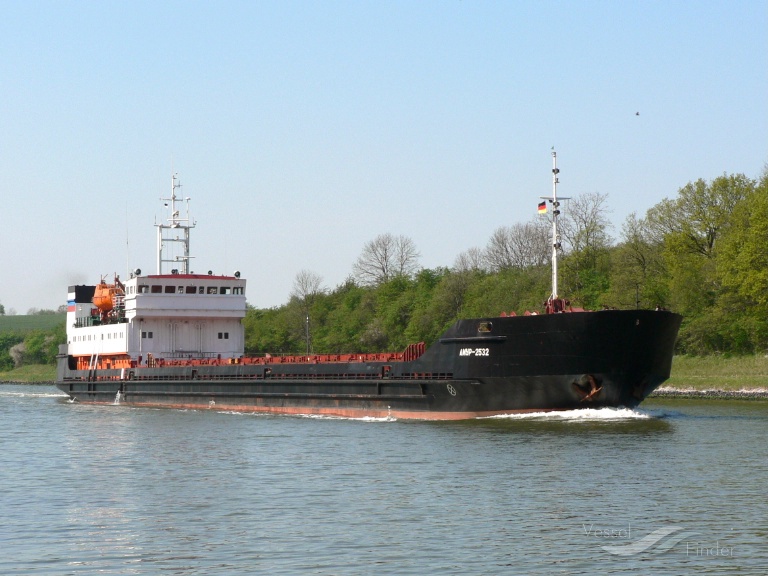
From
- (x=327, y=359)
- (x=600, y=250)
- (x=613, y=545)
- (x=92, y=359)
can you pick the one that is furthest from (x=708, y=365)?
(x=613, y=545)

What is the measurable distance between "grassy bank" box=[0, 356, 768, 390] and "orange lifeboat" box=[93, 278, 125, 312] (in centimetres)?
2775

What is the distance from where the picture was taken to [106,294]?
Answer: 55.7 m

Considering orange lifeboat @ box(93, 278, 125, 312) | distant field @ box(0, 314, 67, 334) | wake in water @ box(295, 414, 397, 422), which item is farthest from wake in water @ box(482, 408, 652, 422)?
distant field @ box(0, 314, 67, 334)

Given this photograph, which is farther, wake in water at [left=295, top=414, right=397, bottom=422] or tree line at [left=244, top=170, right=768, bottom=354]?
tree line at [left=244, top=170, right=768, bottom=354]

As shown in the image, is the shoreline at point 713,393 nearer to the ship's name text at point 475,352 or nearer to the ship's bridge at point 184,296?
the ship's name text at point 475,352

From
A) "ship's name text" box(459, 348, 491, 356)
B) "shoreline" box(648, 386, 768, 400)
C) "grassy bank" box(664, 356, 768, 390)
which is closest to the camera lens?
"ship's name text" box(459, 348, 491, 356)

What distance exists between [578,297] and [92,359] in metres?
29.3

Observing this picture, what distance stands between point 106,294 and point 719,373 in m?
30.8

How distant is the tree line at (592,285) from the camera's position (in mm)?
57656

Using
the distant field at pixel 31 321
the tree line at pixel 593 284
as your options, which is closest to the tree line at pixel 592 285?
the tree line at pixel 593 284

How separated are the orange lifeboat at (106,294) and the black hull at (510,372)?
17055 mm

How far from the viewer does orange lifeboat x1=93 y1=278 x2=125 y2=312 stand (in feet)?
181

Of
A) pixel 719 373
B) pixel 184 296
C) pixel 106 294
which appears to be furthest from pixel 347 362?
pixel 719 373

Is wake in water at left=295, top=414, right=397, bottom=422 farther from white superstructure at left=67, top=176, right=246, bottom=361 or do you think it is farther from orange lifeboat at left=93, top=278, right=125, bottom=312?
orange lifeboat at left=93, top=278, right=125, bottom=312
